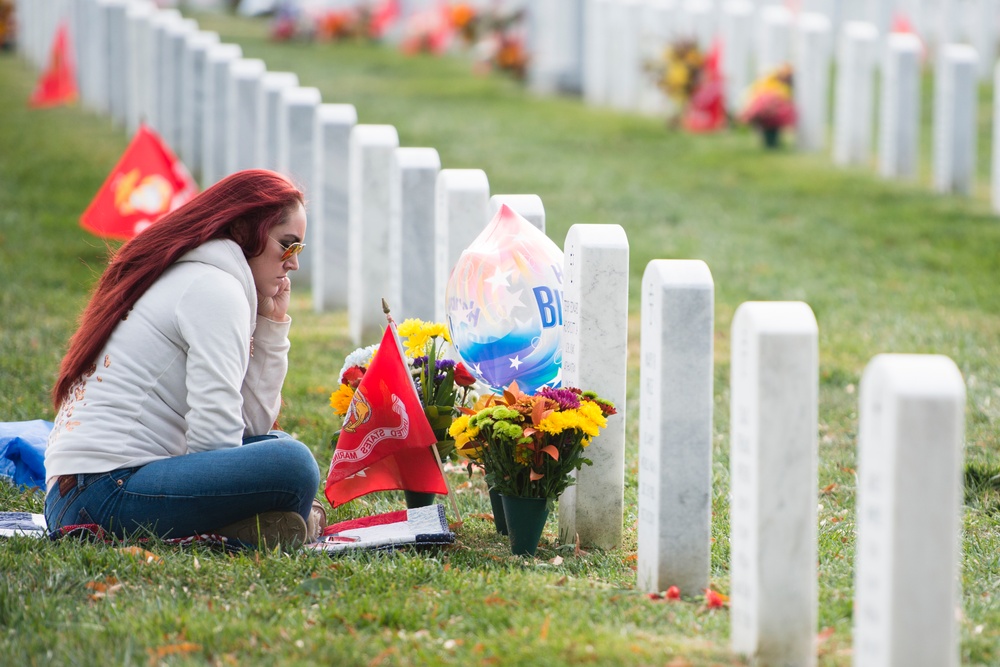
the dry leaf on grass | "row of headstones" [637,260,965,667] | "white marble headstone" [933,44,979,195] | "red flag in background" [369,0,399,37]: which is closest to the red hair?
the dry leaf on grass

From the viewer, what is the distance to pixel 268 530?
3.92m

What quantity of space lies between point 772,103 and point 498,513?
9017 mm

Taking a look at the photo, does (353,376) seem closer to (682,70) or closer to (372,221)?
(372,221)

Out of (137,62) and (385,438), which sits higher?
(137,62)

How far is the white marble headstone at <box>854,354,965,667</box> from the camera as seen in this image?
8.45ft

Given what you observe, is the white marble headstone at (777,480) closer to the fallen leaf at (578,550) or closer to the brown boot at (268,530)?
the fallen leaf at (578,550)

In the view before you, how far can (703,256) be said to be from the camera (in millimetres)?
8977

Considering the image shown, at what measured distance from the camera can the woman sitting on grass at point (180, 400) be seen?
3791 mm

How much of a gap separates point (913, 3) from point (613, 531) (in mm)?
16930

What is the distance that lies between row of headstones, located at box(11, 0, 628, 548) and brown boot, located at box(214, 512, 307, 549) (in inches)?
34.4

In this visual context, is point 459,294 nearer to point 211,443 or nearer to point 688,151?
point 211,443

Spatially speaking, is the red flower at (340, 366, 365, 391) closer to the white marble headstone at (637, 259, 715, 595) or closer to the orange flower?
the white marble headstone at (637, 259, 715, 595)

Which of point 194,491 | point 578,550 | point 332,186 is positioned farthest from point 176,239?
point 332,186

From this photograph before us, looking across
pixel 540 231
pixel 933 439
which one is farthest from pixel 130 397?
pixel 933 439
